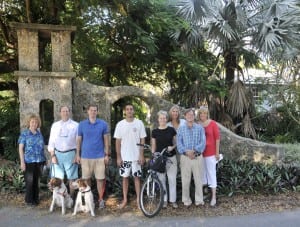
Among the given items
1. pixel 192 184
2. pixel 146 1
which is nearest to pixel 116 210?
pixel 192 184

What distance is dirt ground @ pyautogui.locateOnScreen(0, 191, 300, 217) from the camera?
19.7ft

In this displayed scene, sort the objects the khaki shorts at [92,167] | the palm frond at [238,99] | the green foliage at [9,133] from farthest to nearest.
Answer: the palm frond at [238,99]
the green foliage at [9,133]
the khaki shorts at [92,167]

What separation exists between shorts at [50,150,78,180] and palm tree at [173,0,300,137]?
20.2ft

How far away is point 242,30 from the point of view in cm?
1118

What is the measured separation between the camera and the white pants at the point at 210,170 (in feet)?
20.1

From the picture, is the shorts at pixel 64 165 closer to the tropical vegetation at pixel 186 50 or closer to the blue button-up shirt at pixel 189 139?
the blue button-up shirt at pixel 189 139

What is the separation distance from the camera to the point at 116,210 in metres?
6.07

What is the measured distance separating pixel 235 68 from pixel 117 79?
14.4ft

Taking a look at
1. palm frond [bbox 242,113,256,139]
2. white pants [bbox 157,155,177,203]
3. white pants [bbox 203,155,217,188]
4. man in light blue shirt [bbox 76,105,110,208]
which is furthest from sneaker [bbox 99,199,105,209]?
palm frond [bbox 242,113,256,139]

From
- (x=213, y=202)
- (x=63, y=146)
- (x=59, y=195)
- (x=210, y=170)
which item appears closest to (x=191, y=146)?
(x=210, y=170)

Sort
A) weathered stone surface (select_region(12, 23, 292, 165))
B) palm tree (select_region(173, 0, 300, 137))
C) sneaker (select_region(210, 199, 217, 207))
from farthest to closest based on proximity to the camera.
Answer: palm tree (select_region(173, 0, 300, 137))
weathered stone surface (select_region(12, 23, 292, 165))
sneaker (select_region(210, 199, 217, 207))

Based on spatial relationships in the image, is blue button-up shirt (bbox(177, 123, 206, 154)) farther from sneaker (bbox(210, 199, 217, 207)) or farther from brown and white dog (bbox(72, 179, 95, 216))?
brown and white dog (bbox(72, 179, 95, 216))

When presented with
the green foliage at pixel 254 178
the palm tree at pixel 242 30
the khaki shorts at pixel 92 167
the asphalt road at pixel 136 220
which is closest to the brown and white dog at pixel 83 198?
the asphalt road at pixel 136 220

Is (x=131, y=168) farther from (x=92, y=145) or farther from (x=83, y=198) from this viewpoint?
(x=83, y=198)
